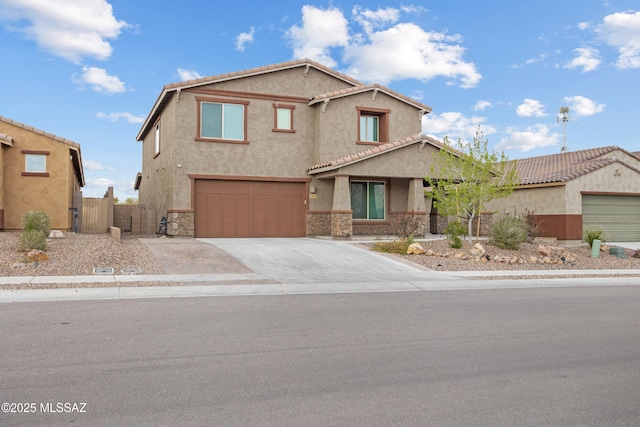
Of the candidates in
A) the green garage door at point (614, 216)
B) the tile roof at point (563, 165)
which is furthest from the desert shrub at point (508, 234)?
the green garage door at point (614, 216)

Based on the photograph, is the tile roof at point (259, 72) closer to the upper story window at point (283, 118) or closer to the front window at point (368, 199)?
the upper story window at point (283, 118)

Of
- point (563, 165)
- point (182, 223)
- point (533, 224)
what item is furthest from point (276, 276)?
point (563, 165)

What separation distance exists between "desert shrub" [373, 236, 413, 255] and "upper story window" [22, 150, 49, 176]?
1352cm

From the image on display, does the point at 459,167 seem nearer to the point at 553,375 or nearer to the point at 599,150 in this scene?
the point at 599,150

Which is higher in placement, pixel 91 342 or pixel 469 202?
pixel 469 202

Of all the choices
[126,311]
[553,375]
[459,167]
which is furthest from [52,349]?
[459,167]

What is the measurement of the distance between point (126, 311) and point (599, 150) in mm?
28507

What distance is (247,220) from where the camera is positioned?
23.5m

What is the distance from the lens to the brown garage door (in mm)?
22984

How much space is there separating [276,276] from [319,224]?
10.6 meters

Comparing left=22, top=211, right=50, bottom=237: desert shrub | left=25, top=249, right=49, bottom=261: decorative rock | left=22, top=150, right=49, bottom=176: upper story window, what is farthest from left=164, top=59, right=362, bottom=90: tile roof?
left=25, top=249, right=49, bottom=261: decorative rock

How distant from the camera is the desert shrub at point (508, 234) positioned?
19.8 meters

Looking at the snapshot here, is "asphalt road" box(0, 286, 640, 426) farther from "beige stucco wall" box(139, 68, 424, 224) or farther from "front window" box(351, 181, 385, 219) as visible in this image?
"front window" box(351, 181, 385, 219)

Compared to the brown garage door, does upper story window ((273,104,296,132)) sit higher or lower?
higher
